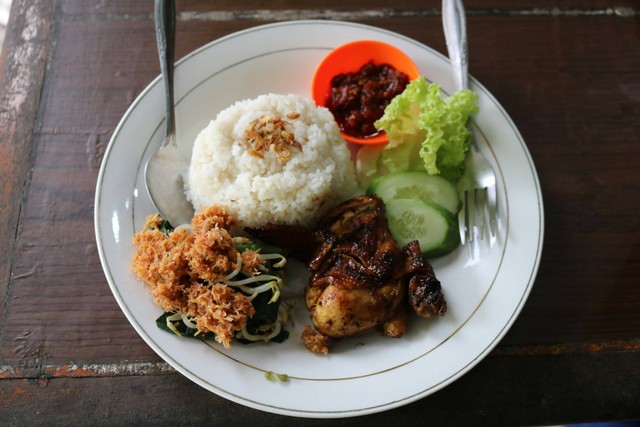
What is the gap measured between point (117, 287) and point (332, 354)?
1279 millimetres

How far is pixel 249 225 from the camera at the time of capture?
3441mm

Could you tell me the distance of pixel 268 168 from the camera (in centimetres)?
342

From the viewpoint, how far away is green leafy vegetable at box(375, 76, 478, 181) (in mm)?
3521

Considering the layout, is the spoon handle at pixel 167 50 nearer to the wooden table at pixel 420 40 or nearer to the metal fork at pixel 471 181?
the wooden table at pixel 420 40

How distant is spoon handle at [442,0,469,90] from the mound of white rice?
980mm

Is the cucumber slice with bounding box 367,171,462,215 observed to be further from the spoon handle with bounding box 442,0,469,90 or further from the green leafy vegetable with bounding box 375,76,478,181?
the spoon handle with bounding box 442,0,469,90

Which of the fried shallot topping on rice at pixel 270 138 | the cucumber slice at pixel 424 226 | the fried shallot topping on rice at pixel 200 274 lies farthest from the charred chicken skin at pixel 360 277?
the fried shallot topping on rice at pixel 270 138

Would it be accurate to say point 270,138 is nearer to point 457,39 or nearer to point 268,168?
point 268,168

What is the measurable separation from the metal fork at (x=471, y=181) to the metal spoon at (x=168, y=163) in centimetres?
181

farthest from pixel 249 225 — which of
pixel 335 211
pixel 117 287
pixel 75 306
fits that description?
pixel 75 306

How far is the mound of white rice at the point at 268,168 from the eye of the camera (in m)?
3.38

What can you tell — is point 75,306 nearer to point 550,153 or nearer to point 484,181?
point 484,181

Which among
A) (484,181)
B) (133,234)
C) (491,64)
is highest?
(491,64)

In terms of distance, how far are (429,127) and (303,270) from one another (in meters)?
1.24
